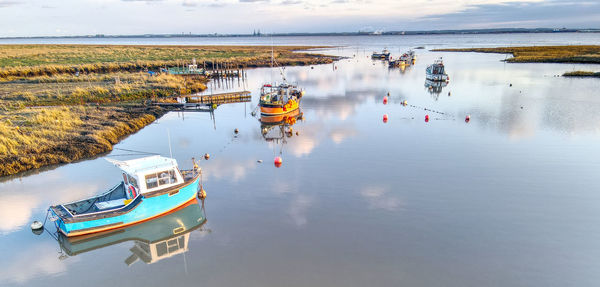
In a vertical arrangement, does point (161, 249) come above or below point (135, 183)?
below

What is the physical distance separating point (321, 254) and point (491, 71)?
71.3m

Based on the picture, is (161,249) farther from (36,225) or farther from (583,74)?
(583,74)

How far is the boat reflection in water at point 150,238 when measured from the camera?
15.0 m

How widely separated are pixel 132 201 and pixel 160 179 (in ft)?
5.04

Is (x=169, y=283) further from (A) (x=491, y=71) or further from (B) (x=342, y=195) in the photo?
(A) (x=491, y=71)

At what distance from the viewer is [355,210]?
17422mm

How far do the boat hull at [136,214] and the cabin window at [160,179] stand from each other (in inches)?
20.2

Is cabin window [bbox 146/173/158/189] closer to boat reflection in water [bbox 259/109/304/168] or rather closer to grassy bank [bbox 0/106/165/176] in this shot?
boat reflection in water [bbox 259/109/304/168]

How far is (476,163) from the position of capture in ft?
76.8

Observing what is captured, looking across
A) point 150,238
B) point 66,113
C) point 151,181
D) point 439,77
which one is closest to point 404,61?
point 439,77

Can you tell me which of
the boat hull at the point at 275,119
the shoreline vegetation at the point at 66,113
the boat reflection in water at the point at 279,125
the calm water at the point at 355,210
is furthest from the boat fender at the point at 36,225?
the boat hull at the point at 275,119

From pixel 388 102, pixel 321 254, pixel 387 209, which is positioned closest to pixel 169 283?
pixel 321 254

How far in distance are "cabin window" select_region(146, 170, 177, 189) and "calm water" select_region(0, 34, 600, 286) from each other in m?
1.94

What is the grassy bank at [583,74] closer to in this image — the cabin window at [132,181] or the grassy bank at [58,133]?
the grassy bank at [58,133]
